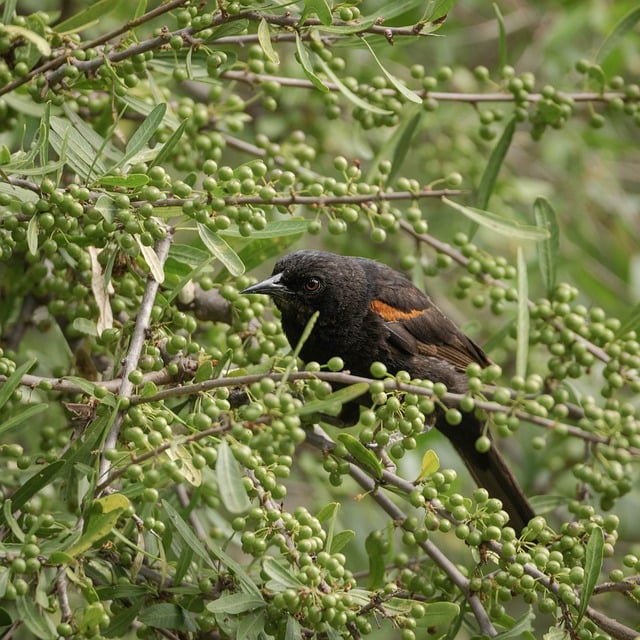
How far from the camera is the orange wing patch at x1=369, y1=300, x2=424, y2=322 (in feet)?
14.2

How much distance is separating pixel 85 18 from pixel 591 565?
249cm

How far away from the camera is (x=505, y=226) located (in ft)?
11.4

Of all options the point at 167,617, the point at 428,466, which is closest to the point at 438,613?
the point at 428,466

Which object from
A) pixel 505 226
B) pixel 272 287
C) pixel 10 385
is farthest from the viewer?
pixel 272 287

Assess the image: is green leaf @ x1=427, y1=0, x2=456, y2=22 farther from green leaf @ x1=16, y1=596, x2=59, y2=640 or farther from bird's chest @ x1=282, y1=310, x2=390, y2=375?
green leaf @ x1=16, y1=596, x2=59, y2=640

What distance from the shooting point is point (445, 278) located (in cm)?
653

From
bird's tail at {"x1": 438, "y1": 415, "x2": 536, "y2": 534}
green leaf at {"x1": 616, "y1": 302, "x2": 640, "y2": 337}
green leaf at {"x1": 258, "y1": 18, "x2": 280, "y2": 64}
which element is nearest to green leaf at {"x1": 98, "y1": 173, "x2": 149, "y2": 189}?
green leaf at {"x1": 258, "y1": 18, "x2": 280, "y2": 64}

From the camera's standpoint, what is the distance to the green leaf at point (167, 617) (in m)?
2.70

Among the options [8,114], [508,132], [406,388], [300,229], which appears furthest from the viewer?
[508,132]

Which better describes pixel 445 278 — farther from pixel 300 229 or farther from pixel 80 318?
pixel 80 318

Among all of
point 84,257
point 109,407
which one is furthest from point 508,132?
point 109,407

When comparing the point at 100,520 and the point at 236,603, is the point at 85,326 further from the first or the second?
the point at 236,603

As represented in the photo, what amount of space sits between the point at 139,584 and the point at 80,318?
91cm

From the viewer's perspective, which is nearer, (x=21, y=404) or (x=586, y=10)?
(x=21, y=404)
